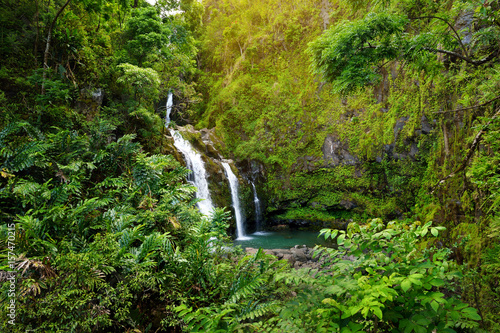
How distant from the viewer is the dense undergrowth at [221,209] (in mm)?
1736

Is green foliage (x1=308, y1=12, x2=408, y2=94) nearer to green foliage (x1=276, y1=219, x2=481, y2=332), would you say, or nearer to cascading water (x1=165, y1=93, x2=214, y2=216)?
green foliage (x1=276, y1=219, x2=481, y2=332)

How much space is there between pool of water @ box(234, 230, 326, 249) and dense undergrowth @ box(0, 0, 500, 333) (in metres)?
1.76

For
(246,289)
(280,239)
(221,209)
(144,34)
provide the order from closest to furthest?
1. (246,289)
2. (221,209)
3. (144,34)
4. (280,239)

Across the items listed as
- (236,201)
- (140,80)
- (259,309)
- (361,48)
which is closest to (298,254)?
(236,201)

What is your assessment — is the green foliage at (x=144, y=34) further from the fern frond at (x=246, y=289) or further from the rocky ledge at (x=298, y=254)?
the fern frond at (x=246, y=289)

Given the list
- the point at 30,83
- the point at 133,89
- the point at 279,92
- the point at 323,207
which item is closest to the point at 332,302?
the point at 30,83

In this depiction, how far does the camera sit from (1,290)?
2453 mm

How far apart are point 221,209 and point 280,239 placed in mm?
8869

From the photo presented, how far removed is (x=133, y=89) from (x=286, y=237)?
33.2 ft

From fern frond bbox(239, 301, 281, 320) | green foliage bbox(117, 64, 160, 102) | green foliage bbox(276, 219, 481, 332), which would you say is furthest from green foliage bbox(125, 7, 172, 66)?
green foliage bbox(276, 219, 481, 332)

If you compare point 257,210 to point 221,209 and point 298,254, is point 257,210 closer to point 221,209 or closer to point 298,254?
point 298,254

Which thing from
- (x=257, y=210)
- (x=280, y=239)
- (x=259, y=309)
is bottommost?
(x=280, y=239)

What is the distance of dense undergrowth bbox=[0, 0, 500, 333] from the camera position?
5.70ft

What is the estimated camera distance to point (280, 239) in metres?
12.2
